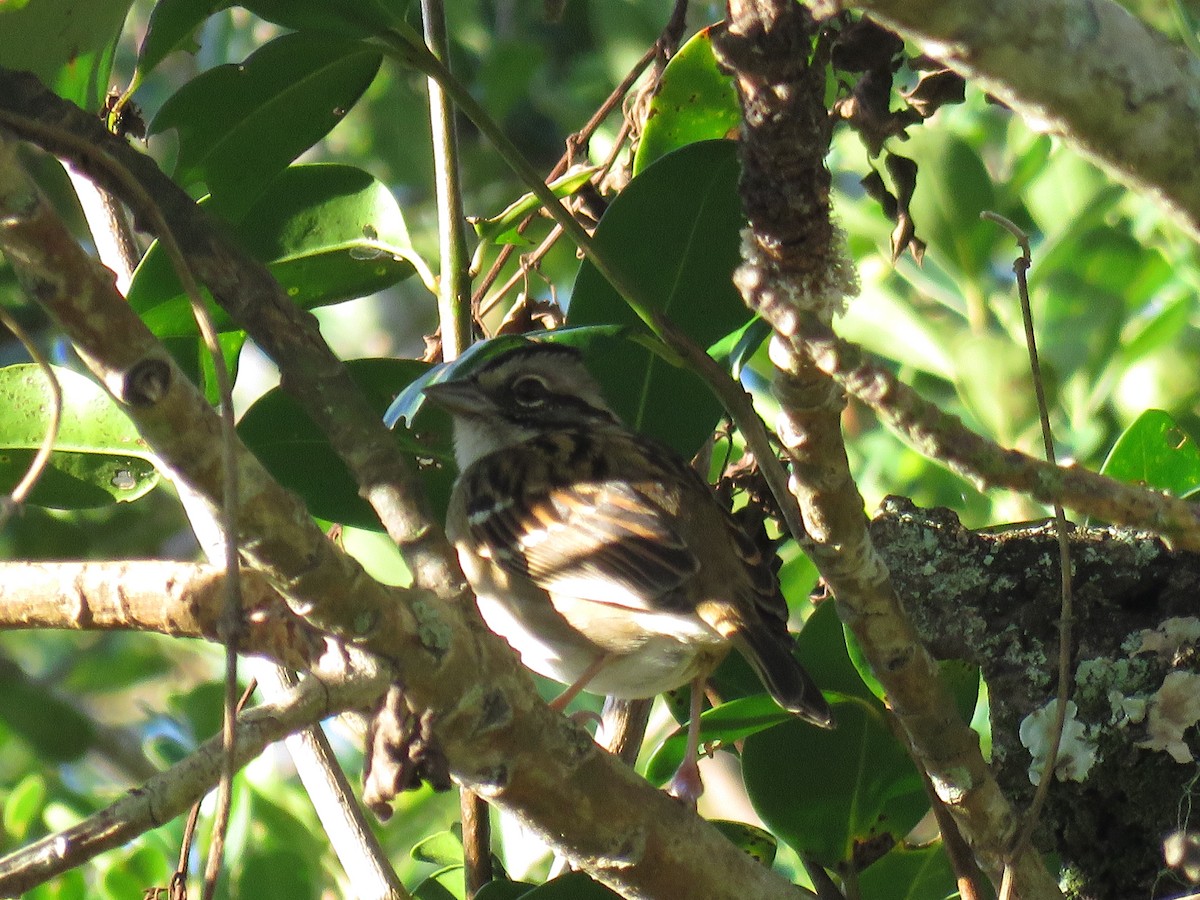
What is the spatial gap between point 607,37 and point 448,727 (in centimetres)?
402

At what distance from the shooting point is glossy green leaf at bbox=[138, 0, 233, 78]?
2404 millimetres

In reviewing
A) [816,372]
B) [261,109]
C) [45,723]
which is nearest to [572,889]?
[816,372]

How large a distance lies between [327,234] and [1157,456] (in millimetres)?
1671

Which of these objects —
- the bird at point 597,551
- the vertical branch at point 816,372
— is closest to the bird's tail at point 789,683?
the bird at point 597,551

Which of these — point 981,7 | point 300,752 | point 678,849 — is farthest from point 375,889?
point 981,7

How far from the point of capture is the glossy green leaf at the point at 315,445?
8.86 feet

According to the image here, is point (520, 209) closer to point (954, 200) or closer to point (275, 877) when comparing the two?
point (954, 200)

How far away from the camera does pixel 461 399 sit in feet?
11.1

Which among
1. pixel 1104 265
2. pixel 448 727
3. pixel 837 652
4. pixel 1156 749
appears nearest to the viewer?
pixel 448 727

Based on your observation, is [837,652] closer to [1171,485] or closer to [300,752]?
[1171,485]

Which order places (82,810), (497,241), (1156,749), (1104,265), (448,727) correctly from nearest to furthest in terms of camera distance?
(448,727)
(1156,749)
(497,241)
(1104,265)
(82,810)

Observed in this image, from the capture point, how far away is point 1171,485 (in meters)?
2.67

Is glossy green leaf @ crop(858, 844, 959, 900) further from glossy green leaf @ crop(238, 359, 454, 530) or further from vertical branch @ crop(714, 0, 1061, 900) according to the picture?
glossy green leaf @ crop(238, 359, 454, 530)

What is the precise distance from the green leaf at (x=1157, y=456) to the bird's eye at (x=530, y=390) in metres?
1.55
